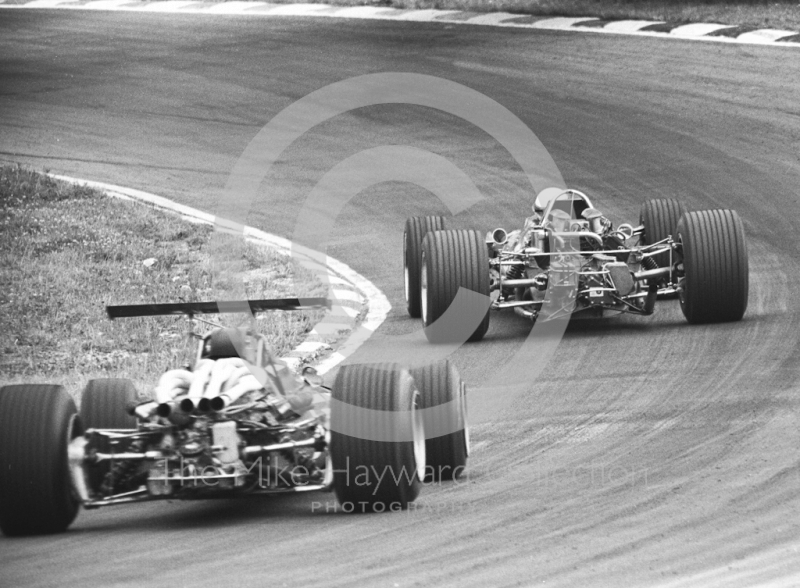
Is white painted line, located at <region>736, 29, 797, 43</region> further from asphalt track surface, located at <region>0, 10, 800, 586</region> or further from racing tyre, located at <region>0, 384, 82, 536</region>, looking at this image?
racing tyre, located at <region>0, 384, 82, 536</region>

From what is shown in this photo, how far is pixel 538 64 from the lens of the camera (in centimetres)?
2509

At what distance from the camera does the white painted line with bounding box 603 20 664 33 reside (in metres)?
26.1

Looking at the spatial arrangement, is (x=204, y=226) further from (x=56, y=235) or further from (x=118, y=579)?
(x=118, y=579)

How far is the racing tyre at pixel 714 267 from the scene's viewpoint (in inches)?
502

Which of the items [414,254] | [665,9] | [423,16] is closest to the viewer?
[414,254]

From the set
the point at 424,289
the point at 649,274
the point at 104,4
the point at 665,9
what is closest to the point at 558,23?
the point at 665,9

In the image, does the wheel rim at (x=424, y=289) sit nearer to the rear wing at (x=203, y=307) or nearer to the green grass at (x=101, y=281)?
the green grass at (x=101, y=281)

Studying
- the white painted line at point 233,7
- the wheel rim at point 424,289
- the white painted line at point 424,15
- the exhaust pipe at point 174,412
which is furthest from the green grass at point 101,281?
the white painted line at point 233,7

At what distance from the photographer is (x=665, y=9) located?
27.1m

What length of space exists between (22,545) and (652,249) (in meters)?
7.47

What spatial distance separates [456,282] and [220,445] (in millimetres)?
5623

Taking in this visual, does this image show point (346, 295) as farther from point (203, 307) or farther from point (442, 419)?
point (203, 307)

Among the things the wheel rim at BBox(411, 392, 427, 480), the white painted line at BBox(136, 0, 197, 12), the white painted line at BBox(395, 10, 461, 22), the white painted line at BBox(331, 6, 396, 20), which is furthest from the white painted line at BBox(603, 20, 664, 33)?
the wheel rim at BBox(411, 392, 427, 480)

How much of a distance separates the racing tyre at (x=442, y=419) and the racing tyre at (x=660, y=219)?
619 centimetres
